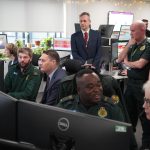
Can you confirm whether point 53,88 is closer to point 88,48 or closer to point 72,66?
point 72,66

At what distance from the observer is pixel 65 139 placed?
1.17 metres

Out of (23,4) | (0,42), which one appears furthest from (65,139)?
(23,4)

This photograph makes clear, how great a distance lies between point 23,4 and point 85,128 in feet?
25.0

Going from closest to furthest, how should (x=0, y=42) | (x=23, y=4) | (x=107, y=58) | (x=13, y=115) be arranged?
(x=13, y=115)
(x=107, y=58)
(x=0, y=42)
(x=23, y=4)

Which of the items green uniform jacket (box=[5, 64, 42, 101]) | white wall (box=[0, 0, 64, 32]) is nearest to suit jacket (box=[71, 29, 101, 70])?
green uniform jacket (box=[5, 64, 42, 101])

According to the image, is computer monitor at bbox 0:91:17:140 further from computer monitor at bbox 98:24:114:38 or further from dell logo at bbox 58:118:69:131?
computer monitor at bbox 98:24:114:38

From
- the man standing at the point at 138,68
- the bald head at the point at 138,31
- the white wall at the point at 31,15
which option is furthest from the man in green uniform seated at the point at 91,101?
the white wall at the point at 31,15

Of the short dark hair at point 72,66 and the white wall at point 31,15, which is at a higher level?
the white wall at point 31,15

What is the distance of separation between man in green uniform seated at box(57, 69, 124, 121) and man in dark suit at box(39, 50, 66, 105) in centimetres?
61

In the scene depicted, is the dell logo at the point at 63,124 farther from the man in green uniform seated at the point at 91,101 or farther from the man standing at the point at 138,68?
the man standing at the point at 138,68

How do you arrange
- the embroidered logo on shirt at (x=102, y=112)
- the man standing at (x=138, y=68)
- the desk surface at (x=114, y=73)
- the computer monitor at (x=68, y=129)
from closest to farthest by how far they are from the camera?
the computer monitor at (x=68, y=129)
the embroidered logo on shirt at (x=102, y=112)
the man standing at (x=138, y=68)
the desk surface at (x=114, y=73)

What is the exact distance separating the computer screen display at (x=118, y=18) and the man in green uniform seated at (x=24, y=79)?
759 cm

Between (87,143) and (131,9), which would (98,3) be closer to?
(131,9)

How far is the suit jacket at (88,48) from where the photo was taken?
403 centimetres
